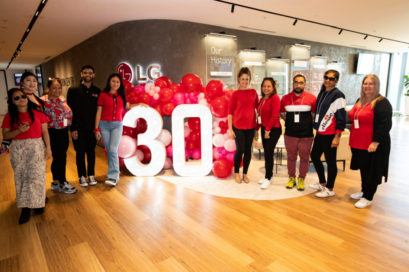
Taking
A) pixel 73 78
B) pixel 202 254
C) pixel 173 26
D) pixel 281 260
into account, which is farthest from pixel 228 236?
pixel 73 78

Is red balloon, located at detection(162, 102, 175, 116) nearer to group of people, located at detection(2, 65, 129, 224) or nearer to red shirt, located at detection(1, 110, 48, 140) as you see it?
group of people, located at detection(2, 65, 129, 224)

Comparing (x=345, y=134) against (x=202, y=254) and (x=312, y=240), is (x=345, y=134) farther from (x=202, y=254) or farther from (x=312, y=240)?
(x=202, y=254)

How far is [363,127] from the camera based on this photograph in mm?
2658

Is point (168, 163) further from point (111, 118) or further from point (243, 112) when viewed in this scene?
point (243, 112)

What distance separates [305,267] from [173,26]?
5.05 meters

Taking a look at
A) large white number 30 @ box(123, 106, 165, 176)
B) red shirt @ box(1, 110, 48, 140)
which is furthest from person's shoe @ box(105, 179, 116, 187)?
red shirt @ box(1, 110, 48, 140)

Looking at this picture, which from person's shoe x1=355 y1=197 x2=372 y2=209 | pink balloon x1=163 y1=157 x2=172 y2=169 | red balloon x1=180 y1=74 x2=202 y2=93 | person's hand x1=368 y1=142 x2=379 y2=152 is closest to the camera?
person's hand x1=368 y1=142 x2=379 y2=152

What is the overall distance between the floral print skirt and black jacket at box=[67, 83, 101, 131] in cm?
67

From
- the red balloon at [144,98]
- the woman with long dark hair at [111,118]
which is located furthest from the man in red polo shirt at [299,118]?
the woman with long dark hair at [111,118]

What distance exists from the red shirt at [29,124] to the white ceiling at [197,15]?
2.61 meters

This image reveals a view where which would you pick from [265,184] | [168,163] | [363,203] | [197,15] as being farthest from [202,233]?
[197,15]

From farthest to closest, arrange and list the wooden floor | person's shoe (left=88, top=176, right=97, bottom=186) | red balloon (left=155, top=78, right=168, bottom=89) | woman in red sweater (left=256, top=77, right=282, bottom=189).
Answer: red balloon (left=155, top=78, right=168, bottom=89) < person's shoe (left=88, top=176, right=97, bottom=186) < woman in red sweater (left=256, top=77, right=282, bottom=189) < the wooden floor

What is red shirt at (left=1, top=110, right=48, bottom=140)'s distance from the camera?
242 centimetres

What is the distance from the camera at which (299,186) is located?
10.7 ft
